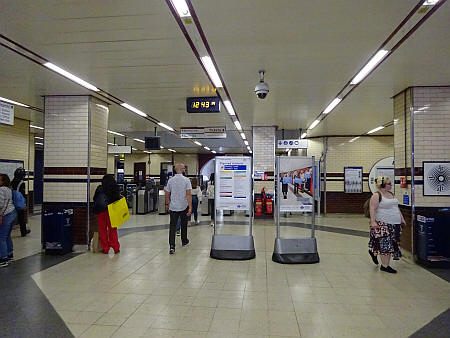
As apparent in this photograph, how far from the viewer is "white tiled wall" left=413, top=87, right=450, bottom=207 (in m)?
5.80

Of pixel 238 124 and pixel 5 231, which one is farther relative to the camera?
pixel 238 124

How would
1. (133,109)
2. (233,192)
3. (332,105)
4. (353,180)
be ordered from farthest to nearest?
(353,180) → (133,109) → (332,105) → (233,192)

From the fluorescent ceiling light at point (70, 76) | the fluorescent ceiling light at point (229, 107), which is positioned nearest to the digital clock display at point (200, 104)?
the fluorescent ceiling light at point (229, 107)

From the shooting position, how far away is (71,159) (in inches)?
257

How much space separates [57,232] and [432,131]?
7104 mm

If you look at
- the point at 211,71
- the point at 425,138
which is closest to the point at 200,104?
the point at 211,71

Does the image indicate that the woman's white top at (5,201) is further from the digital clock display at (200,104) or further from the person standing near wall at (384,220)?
the person standing near wall at (384,220)

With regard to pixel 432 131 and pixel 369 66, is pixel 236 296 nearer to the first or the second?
pixel 369 66

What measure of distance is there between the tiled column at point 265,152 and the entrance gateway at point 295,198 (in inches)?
192

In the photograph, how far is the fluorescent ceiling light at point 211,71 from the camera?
4.78 meters

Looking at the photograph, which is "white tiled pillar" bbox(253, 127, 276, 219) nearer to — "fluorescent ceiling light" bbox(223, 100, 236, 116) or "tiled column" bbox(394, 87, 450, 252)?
"fluorescent ceiling light" bbox(223, 100, 236, 116)

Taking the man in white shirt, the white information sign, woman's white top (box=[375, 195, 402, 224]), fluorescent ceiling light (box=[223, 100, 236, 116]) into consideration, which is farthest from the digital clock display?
woman's white top (box=[375, 195, 402, 224])

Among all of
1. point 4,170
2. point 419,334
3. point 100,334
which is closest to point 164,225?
point 4,170

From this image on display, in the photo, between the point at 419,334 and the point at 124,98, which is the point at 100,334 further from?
the point at 124,98
